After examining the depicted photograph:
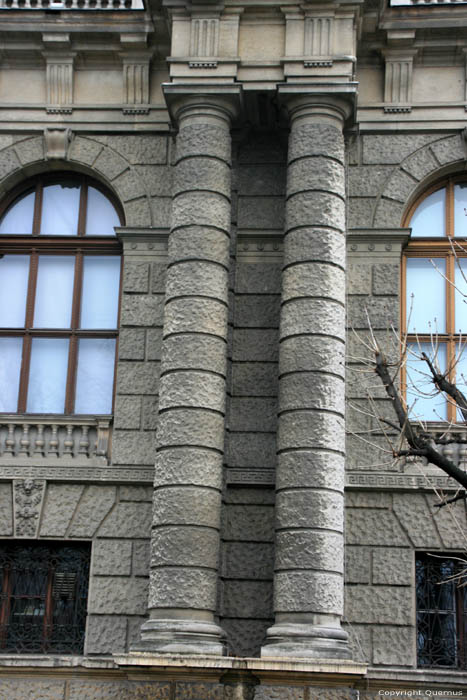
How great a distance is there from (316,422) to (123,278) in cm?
391

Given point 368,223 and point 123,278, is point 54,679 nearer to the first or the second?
point 123,278

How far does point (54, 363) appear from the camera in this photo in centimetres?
1703

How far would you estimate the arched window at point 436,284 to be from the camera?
1652 cm

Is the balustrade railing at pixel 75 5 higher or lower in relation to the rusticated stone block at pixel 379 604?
higher

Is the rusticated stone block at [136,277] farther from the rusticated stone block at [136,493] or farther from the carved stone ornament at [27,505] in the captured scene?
the carved stone ornament at [27,505]

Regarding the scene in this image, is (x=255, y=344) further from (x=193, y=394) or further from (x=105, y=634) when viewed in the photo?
(x=105, y=634)

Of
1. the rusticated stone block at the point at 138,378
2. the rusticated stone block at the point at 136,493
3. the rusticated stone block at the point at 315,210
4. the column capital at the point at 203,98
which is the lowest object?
the rusticated stone block at the point at 136,493

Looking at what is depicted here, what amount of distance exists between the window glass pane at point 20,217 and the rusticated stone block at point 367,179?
193 inches

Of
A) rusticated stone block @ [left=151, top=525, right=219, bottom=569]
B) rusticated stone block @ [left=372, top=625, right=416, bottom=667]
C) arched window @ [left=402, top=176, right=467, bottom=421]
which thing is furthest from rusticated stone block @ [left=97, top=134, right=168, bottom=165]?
rusticated stone block @ [left=372, top=625, right=416, bottom=667]

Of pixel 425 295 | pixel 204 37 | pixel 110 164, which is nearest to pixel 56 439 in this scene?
pixel 110 164

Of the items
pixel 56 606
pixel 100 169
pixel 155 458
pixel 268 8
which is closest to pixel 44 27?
pixel 100 169

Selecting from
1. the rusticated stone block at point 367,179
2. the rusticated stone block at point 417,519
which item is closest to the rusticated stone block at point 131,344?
the rusticated stone block at point 367,179

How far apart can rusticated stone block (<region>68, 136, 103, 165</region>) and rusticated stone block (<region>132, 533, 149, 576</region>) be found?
5843 millimetres

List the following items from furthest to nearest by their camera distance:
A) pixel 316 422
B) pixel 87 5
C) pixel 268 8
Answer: pixel 87 5
pixel 268 8
pixel 316 422
